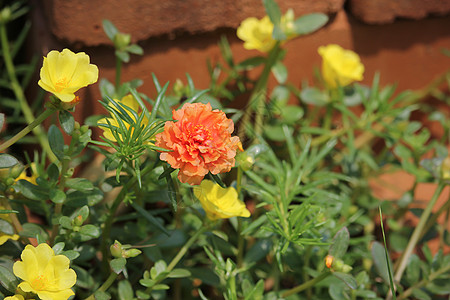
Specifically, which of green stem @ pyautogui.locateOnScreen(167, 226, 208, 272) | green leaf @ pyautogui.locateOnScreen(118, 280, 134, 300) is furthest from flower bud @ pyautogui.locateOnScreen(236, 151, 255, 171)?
green leaf @ pyautogui.locateOnScreen(118, 280, 134, 300)

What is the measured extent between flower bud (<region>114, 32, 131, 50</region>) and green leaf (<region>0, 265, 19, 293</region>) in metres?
0.64

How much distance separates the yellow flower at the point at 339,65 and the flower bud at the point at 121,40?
641mm

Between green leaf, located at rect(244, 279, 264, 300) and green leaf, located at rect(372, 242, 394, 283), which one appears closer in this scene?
green leaf, located at rect(244, 279, 264, 300)

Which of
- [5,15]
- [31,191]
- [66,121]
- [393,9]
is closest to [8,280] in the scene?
[31,191]

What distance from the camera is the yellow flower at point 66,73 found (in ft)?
3.13

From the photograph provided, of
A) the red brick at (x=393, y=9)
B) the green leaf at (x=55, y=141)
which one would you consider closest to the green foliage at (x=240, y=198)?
the green leaf at (x=55, y=141)

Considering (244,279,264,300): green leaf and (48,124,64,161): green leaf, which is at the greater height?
(48,124,64,161): green leaf

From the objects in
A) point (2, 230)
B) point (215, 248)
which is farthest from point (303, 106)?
point (2, 230)

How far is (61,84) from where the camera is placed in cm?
97

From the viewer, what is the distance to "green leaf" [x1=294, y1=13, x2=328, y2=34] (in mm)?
1546

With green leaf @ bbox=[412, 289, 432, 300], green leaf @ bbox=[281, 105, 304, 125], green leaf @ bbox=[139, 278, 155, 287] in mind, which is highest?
green leaf @ bbox=[139, 278, 155, 287]

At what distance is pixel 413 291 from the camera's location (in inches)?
53.7

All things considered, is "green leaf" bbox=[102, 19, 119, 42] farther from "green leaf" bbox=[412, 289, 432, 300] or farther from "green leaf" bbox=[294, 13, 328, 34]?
"green leaf" bbox=[412, 289, 432, 300]

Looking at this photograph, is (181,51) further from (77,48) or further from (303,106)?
(303,106)
